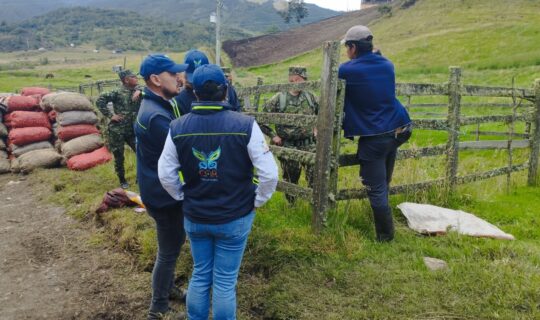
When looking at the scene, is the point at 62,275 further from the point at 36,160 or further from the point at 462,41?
the point at 462,41

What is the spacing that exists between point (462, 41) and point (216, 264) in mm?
38710

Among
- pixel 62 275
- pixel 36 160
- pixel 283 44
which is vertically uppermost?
pixel 283 44

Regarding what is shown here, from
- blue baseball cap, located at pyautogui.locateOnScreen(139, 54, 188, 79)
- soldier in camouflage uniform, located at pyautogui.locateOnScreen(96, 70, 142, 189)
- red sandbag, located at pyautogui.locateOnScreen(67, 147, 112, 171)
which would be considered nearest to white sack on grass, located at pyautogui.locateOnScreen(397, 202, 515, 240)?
blue baseball cap, located at pyautogui.locateOnScreen(139, 54, 188, 79)

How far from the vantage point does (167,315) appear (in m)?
3.49

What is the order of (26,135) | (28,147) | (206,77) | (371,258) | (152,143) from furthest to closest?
(28,147)
(26,135)
(371,258)
(152,143)
(206,77)

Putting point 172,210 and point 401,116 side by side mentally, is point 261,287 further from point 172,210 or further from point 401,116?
point 401,116

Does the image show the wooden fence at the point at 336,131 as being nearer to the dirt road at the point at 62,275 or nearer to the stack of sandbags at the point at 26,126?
the dirt road at the point at 62,275

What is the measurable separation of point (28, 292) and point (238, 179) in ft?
8.93

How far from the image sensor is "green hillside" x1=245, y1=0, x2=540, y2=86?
2598cm

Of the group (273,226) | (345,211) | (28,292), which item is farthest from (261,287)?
(28,292)

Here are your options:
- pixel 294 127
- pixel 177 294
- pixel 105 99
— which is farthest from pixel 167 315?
pixel 105 99

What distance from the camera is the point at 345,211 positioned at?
4.68 m

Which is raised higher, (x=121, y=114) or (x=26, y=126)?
(x=121, y=114)

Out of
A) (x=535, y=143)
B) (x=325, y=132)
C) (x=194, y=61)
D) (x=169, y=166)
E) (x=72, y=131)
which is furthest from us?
(x=72, y=131)
